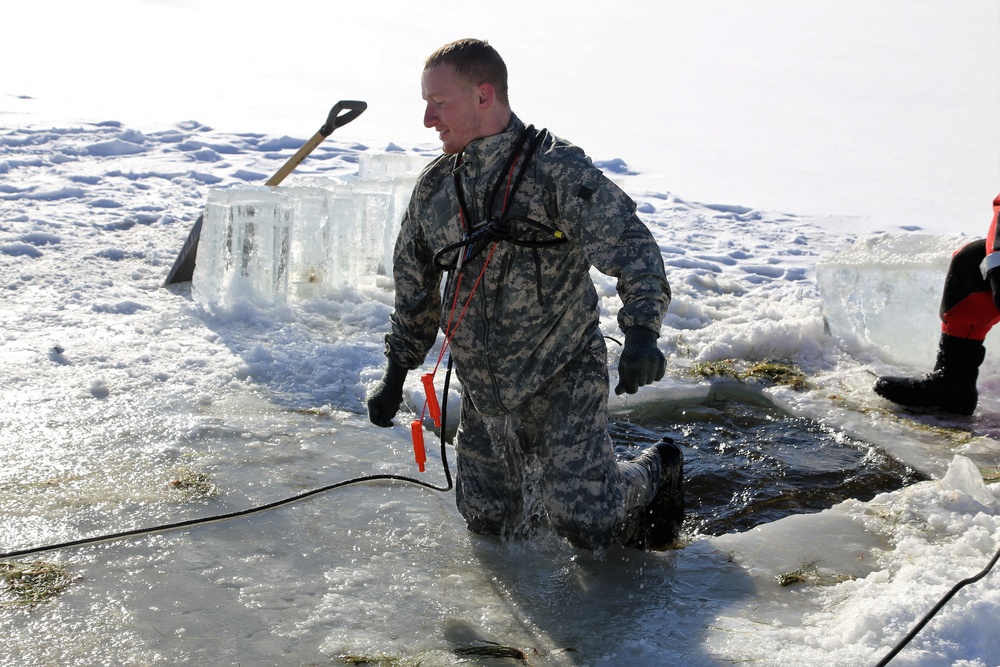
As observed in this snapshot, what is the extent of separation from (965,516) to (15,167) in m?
9.70

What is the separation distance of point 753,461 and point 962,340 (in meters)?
1.45

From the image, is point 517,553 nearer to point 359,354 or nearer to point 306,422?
point 306,422

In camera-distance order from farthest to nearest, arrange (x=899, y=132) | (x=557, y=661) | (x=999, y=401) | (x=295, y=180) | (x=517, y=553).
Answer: (x=899, y=132) < (x=295, y=180) < (x=999, y=401) < (x=517, y=553) < (x=557, y=661)

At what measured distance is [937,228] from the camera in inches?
413

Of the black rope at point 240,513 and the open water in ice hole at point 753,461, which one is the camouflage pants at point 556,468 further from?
the open water in ice hole at point 753,461

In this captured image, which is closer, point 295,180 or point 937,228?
point 295,180

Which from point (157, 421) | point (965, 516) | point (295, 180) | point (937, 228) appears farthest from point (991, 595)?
point (937, 228)

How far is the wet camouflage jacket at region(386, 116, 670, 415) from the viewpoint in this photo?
2938 mm

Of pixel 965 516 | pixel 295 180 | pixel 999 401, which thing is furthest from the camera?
pixel 295 180

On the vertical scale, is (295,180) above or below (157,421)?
above

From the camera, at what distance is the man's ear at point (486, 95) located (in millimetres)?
3107

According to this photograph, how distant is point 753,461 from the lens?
4.58 meters

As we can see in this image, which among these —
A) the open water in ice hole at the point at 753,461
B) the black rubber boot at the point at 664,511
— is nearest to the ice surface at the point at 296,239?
the open water in ice hole at the point at 753,461

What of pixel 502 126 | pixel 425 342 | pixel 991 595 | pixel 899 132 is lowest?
pixel 991 595
